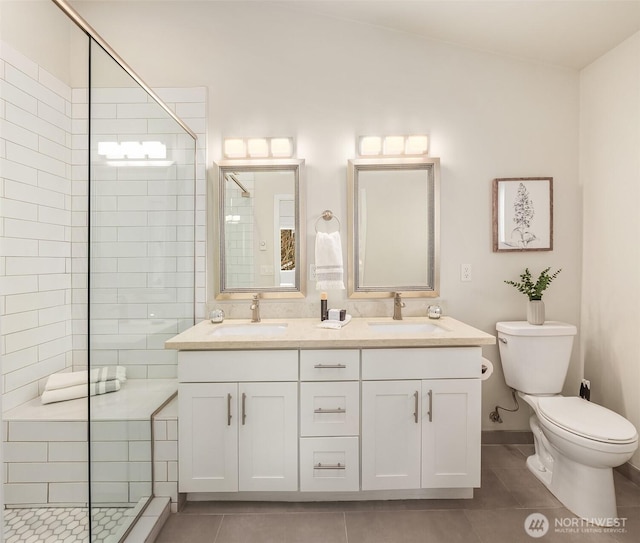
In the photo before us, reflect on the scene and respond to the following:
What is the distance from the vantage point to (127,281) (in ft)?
4.85

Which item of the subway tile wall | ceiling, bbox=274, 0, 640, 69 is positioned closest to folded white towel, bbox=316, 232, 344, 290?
the subway tile wall

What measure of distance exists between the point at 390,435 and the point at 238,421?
29.3 inches

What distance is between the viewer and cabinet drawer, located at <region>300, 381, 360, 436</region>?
5.65 ft

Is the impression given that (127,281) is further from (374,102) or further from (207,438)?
(374,102)

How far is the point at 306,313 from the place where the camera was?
2.29 metres

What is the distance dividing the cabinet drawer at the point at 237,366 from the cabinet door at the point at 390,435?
395 mm

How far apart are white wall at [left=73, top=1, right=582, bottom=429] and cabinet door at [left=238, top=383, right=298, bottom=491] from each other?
26.4 inches

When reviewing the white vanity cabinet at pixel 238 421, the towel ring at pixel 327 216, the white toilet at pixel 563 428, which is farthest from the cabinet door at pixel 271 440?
the white toilet at pixel 563 428

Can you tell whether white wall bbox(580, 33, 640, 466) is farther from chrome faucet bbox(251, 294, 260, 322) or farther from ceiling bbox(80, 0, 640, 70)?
chrome faucet bbox(251, 294, 260, 322)

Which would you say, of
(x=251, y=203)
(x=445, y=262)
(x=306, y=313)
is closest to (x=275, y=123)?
(x=251, y=203)

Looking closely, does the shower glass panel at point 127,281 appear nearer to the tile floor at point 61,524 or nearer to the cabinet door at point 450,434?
the tile floor at point 61,524

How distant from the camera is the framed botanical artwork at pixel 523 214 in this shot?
89.2 inches

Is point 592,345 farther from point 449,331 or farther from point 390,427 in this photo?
point 390,427

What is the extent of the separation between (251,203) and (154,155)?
0.65m
